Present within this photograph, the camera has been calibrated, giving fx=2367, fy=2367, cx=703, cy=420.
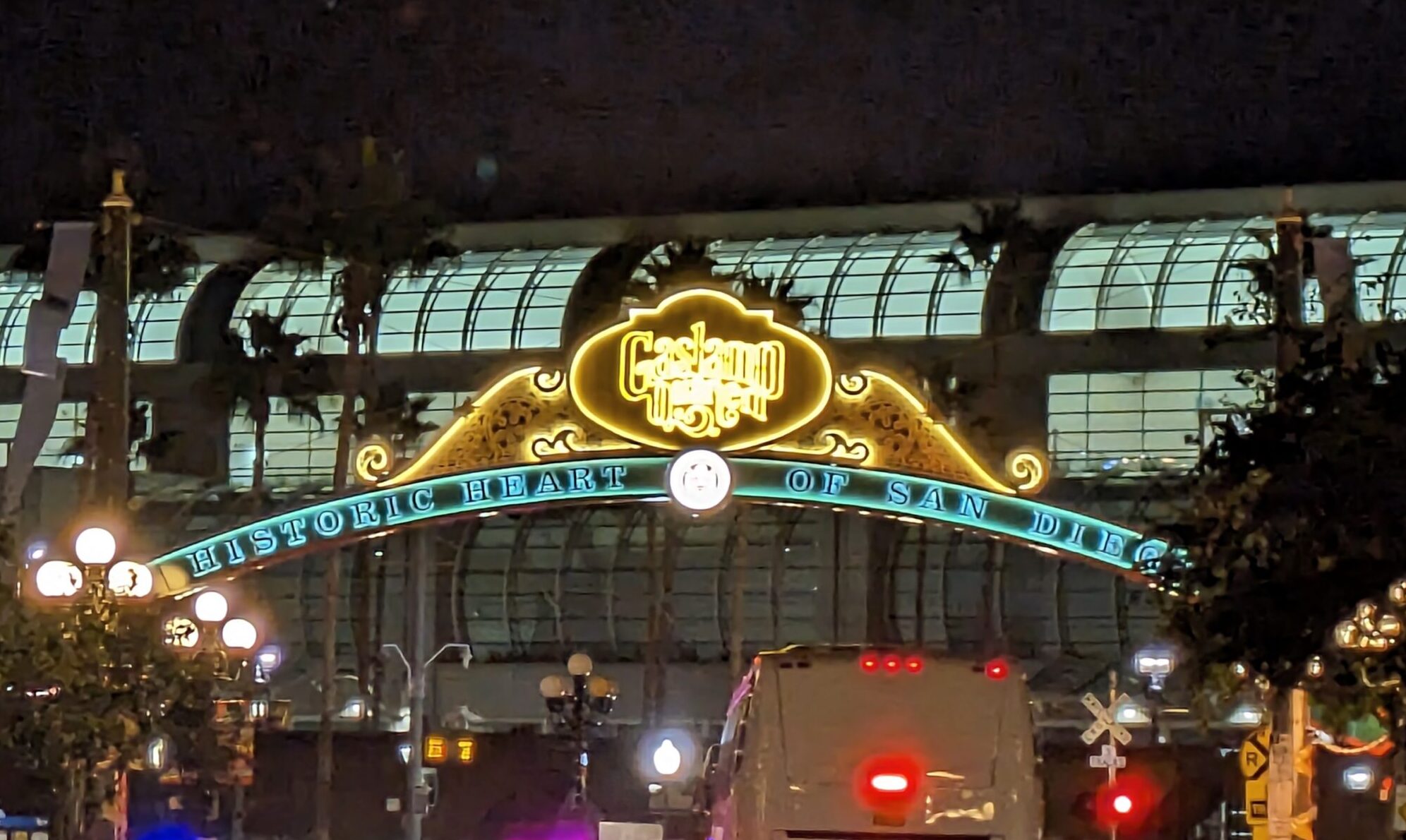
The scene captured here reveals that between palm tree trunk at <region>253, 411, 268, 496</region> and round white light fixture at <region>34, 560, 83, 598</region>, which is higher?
palm tree trunk at <region>253, 411, 268, 496</region>

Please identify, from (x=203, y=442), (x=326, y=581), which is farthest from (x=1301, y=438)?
(x=203, y=442)

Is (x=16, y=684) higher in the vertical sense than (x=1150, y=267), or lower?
lower

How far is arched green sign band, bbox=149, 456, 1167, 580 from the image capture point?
25797 mm

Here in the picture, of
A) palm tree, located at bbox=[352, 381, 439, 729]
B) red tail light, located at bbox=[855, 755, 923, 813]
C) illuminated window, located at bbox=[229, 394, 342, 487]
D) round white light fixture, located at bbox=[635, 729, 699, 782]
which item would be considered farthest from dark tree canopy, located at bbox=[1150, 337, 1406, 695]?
illuminated window, located at bbox=[229, 394, 342, 487]

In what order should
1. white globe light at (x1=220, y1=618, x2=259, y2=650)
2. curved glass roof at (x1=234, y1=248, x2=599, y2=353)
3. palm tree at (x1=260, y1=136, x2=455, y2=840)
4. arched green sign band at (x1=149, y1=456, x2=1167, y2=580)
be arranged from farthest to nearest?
curved glass roof at (x1=234, y1=248, x2=599, y2=353), palm tree at (x1=260, y1=136, x2=455, y2=840), white globe light at (x1=220, y1=618, x2=259, y2=650), arched green sign band at (x1=149, y1=456, x2=1167, y2=580)

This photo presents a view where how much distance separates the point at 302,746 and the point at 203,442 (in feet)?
41.0

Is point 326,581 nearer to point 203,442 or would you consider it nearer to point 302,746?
point 302,746

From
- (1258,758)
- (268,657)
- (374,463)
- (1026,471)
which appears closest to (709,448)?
(1026,471)

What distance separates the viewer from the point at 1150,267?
61812 millimetres

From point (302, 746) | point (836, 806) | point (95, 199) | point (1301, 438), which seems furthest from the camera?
point (302, 746)

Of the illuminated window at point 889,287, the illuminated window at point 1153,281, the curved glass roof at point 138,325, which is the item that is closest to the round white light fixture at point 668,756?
the illuminated window at point 889,287

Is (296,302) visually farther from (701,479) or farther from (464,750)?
(701,479)

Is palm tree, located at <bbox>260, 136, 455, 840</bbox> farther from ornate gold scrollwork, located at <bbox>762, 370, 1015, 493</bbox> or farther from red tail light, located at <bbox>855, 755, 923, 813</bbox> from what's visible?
red tail light, located at <bbox>855, 755, 923, 813</bbox>

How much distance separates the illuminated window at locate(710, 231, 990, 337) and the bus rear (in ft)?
134
